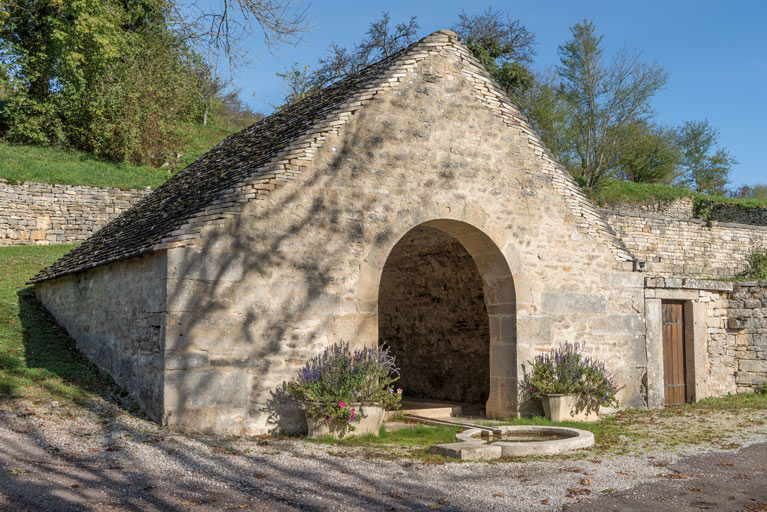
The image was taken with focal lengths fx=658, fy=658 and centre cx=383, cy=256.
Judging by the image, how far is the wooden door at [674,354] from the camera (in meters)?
11.5

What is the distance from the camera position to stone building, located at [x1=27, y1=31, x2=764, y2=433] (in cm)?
763

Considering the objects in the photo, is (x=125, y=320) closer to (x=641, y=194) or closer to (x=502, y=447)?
(x=502, y=447)

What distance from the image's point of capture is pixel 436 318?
1267cm

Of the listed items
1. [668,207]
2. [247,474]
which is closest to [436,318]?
[247,474]

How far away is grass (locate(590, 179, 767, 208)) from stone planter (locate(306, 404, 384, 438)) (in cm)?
2050

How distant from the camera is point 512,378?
9469mm

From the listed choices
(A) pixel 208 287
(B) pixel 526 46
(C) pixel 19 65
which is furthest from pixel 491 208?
(C) pixel 19 65

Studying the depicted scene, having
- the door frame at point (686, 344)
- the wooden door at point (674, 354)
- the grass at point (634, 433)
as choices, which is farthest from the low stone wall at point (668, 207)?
the grass at point (634, 433)

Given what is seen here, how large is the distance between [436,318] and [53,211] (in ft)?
46.0

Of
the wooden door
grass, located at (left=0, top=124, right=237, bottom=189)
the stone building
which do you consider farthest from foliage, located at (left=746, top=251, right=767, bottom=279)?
→ grass, located at (left=0, top=124, right=237, bottom=189)

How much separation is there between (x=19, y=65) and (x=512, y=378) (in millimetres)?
26176

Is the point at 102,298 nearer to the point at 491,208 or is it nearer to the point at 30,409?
the point at 30,409

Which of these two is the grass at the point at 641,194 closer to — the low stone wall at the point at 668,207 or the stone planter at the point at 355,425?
the low stone wall at the point at 668,207

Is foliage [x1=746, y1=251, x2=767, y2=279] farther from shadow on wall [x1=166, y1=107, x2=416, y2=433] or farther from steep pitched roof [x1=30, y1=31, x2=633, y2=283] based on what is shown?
shadow on wall [x1=166, y1=107, x2=416, y2=433]
